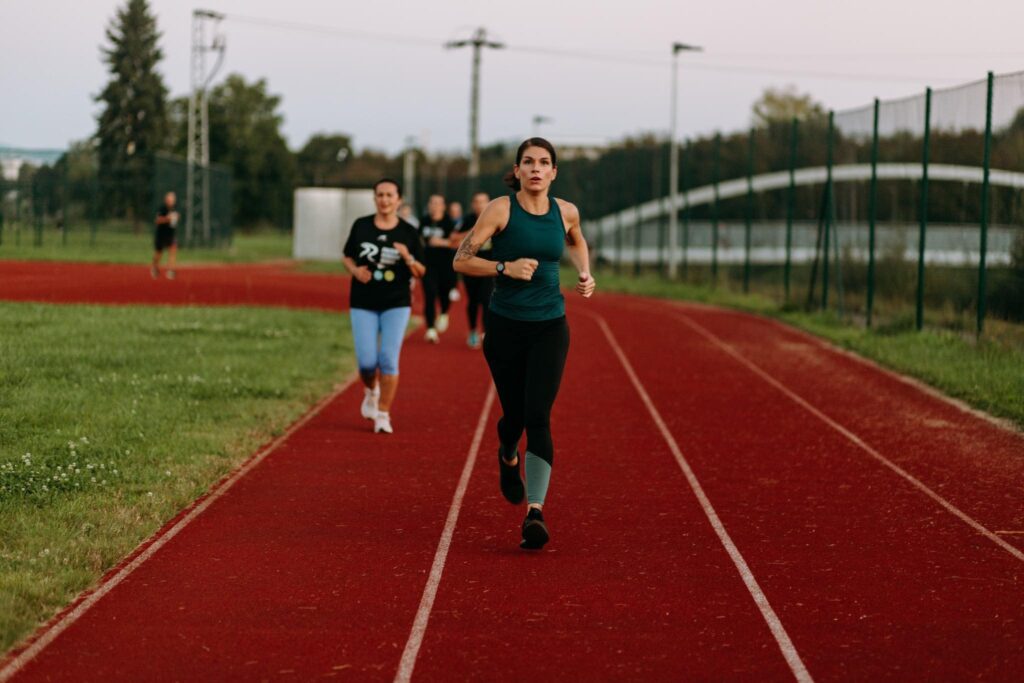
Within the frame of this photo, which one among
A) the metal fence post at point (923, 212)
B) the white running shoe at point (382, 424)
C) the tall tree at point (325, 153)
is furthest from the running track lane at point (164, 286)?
the tall tree at point (325, 153)

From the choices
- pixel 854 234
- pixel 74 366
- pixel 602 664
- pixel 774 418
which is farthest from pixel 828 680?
pixel 854 234

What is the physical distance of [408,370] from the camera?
1623 cm

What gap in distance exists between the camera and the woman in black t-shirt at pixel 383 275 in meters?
11.1

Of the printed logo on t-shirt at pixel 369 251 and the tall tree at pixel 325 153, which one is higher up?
the tall tree at pixel 325 153

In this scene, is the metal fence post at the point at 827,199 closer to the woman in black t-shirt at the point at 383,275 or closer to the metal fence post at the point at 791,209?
the metal fence post at the point at 791,209

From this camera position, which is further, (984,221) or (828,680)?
(984,221)

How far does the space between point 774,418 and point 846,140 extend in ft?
41.4

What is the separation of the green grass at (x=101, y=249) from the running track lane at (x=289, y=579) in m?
28.8

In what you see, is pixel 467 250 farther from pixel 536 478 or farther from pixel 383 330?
pixel 383 330

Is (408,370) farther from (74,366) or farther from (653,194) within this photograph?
(653,194)

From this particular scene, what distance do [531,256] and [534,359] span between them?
0.55 m

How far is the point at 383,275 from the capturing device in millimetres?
11078

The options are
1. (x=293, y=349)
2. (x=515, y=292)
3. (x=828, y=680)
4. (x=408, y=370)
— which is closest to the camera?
(x=828, y=680)

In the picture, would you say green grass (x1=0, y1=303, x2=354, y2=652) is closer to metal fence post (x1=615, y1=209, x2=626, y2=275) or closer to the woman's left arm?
the woman's left arm
